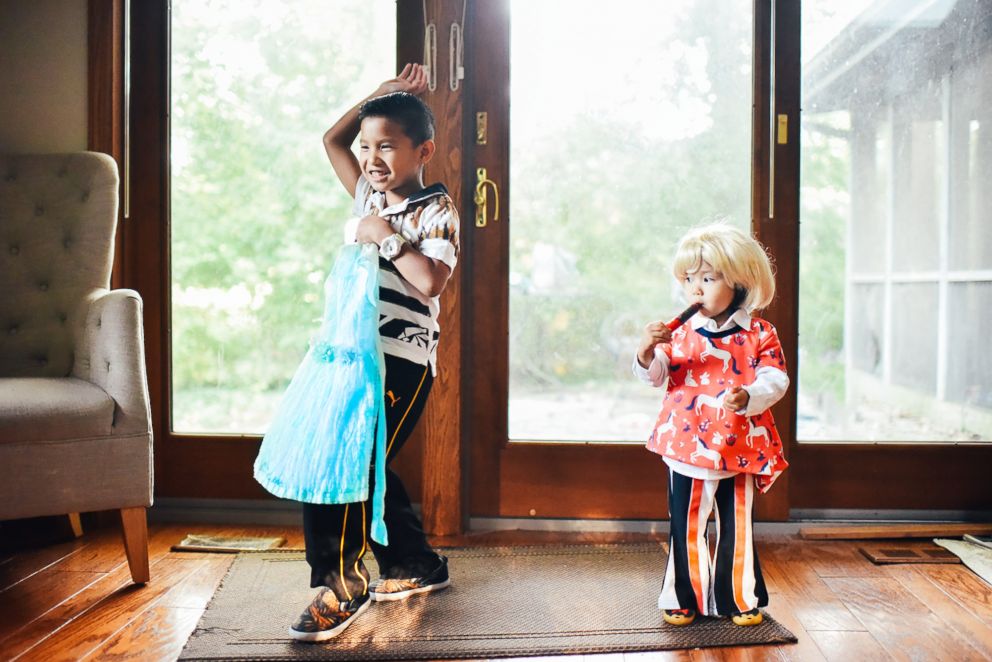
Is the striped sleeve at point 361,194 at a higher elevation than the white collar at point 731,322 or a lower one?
higher

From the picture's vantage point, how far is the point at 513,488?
8.18ft

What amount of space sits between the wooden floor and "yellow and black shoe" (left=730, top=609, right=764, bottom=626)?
0.25 ft

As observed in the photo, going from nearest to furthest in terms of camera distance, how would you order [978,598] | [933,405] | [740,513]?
[740,513] → [978,598] → [933,405]

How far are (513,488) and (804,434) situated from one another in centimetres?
83

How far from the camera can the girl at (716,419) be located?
1.67m

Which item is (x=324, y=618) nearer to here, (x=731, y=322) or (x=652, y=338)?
(x=652, y=338)

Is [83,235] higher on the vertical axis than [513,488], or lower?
higher

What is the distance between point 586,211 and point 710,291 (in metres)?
0.82

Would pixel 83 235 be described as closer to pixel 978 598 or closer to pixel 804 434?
pixel 804 434

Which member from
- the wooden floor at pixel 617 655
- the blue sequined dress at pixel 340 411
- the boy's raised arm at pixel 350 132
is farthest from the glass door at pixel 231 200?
the blue sequined dress at pixel 340 411

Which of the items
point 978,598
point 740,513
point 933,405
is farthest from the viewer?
point 933,405

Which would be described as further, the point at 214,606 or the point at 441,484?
the point at 441,484

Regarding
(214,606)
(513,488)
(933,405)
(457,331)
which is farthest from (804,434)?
(214,606)

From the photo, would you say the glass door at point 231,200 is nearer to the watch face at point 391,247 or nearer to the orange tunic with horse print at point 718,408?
the watch face at point 391,247
